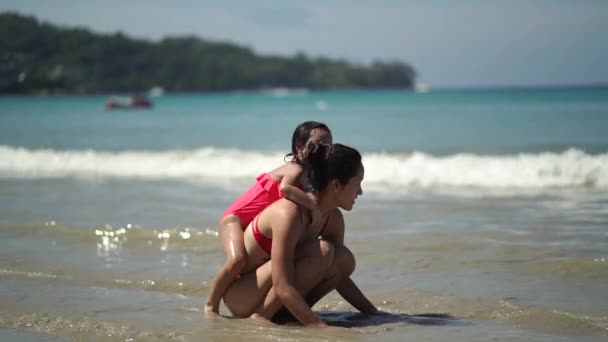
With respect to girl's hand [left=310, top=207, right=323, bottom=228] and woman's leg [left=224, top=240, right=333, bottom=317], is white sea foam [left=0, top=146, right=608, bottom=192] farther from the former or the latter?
girl's hand [left=310, top=207, right=323, bottom=228]

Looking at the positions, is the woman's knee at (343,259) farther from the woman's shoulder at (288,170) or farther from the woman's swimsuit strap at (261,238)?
the woman's shoulder at (288,170)

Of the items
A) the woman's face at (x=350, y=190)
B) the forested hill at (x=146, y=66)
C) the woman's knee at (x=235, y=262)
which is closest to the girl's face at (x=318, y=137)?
the woman's face at (x=350, y=190)

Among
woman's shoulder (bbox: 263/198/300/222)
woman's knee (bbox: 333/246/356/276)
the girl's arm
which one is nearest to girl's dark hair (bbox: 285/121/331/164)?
the girl's arm

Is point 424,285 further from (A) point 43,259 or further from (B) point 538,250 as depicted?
(A) point 43,259

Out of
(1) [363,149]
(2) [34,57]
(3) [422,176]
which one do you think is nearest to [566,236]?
(3) [422,176]

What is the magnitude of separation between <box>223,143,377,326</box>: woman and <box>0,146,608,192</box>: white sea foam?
7.80 metres

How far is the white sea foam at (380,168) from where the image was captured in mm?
13383

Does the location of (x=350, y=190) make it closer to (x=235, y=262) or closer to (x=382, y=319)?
(x=235, y=262)

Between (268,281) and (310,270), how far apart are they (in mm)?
247

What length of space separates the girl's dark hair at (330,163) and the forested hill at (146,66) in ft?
75.2

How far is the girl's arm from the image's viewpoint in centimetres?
455

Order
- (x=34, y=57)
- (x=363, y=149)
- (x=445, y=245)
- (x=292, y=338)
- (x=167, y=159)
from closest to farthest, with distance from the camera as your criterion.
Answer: (x=292, y=338) → (x=445, y=245) → (x=167, y=159) → (x=363, y=149) → (x=34, y=57)

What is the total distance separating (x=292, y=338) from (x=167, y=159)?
13.8 m

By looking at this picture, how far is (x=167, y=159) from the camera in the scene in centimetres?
1805
